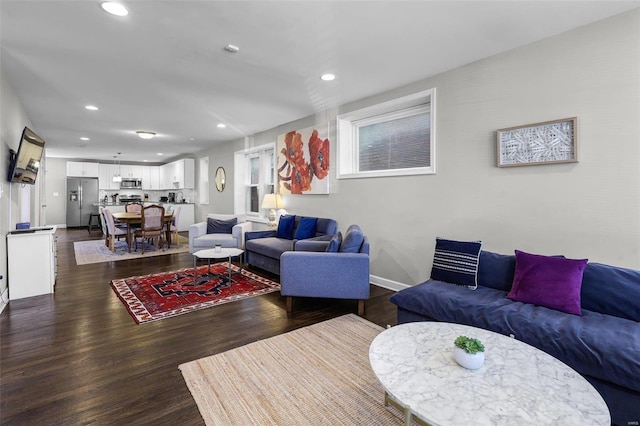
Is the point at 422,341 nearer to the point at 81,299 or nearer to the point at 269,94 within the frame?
the point at 269,94

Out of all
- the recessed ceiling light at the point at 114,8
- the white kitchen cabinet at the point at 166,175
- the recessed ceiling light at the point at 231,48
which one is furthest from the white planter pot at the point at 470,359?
the white kitchen cabinet at the point at 166,175

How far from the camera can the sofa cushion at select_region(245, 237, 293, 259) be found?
4355mm

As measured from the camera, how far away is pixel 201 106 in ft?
15.3

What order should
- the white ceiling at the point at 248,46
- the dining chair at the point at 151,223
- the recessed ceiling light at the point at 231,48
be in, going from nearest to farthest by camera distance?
the white ceiling at the point at 248,46, the recessed ceiling light at the point at 231,48, the dining chair at the point at 151,223

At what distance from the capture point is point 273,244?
4609mm

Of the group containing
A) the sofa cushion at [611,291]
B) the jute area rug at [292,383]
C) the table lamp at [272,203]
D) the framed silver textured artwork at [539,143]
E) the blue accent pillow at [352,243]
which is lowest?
the jute area rug at [292,383]

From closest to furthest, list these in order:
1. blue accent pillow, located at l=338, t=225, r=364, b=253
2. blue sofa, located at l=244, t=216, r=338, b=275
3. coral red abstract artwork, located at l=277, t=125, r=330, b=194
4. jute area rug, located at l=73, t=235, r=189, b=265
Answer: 1. blue accent pillow, located at l=338, t=225, r=364, b=253
2. blue sofa, located at l=244, t=216, r=338, b=275
3. coral red abstract artwork, located at l=277, t=125, r=330, b=194
4. jute area rug, located at l=73, t=235, r=189, b=265

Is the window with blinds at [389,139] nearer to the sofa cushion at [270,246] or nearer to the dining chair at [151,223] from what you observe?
the sofa cushion at [270,246]

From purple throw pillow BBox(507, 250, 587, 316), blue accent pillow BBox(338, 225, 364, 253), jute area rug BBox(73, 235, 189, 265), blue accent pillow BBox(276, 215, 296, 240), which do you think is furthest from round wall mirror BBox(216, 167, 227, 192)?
purple throw pillow BBox(507, 250, 587, 316)

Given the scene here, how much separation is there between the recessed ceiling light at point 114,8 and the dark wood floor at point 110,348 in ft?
8.49

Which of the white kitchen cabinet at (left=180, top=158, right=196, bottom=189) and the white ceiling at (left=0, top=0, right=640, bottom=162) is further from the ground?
the white ceiling at (left=0, top=0, right=640, bottom=162)

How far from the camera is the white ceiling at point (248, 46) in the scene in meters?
2.25

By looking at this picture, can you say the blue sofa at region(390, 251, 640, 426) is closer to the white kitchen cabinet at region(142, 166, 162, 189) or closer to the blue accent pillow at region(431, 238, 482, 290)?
the blue accent pillow at region(431, 238, 482, 290)

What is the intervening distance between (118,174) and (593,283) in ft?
43.2
